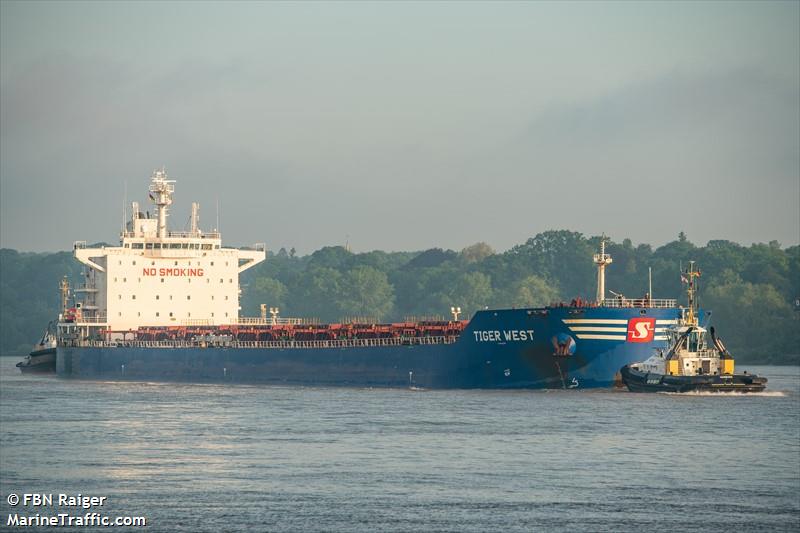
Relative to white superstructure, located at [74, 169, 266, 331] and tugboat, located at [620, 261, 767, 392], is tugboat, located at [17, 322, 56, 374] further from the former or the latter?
tugboat, located at [620, 261, 767, 392]

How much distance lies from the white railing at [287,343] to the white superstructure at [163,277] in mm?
1790

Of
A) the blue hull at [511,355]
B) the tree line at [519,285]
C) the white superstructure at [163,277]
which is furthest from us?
the tree line at [519,285]

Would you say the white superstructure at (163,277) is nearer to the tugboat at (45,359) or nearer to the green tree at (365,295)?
the tugboat at (45,359)

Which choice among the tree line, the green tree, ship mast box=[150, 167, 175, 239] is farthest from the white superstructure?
the green tree

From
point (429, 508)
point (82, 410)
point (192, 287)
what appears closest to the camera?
point (429, 508)

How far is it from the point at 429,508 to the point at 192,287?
161 feet

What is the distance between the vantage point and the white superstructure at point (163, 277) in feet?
251

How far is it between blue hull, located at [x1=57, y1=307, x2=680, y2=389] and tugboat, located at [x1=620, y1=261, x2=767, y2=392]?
2.15ft

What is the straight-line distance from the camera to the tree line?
117562 mm

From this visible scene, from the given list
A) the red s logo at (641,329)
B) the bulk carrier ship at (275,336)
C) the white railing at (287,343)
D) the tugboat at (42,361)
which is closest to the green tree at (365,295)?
the tugboat at (42,361)

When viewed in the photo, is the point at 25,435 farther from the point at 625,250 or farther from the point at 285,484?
the point at 625,250

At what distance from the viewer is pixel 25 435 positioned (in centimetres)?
4219

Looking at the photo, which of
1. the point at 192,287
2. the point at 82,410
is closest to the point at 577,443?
the point at 82,410

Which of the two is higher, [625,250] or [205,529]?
[625,250]
